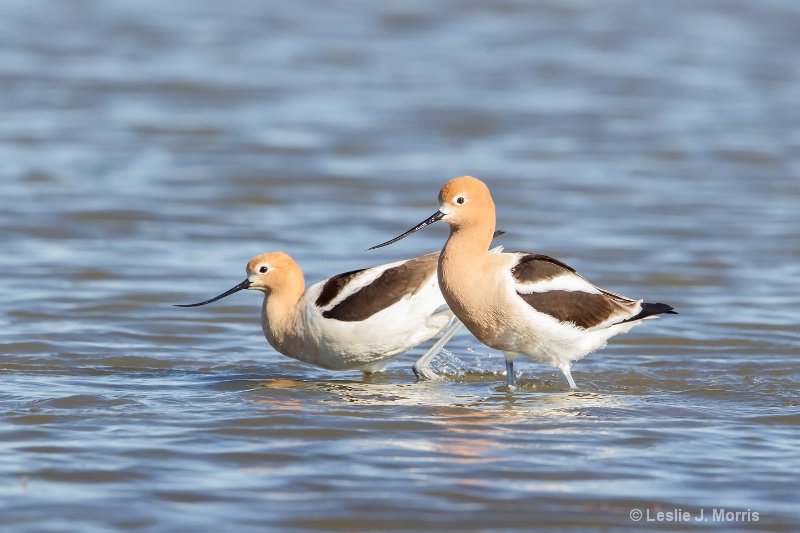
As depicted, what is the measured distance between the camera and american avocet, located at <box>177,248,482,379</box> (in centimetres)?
877

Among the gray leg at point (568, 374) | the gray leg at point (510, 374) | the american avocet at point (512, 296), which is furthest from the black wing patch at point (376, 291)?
the gray leg at point (568, 374)

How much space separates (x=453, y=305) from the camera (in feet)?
27.1

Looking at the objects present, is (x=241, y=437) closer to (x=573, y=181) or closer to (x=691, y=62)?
(x=573, y=181)

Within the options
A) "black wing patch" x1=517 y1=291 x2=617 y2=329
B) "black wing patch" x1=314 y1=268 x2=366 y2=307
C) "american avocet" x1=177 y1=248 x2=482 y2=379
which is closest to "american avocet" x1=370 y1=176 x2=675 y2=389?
"black wing patch" x1=517 y1=291 x2=617 y2=329

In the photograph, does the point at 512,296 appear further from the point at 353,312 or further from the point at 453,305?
the point at 353,312

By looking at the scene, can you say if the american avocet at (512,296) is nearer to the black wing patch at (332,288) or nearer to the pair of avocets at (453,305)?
the pair of avocets at (453,305)

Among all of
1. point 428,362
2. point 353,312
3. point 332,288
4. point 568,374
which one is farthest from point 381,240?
point 568,374

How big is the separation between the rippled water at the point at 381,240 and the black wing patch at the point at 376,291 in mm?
485

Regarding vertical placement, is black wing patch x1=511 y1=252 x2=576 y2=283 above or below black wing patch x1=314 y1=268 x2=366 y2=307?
above

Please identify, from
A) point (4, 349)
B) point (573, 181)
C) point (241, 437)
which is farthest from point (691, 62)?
point (241, 437)

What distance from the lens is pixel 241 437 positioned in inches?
279

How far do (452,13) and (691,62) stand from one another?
578cm

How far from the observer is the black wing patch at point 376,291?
8.77 meters

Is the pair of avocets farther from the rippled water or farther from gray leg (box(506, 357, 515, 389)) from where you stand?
the rippled water
